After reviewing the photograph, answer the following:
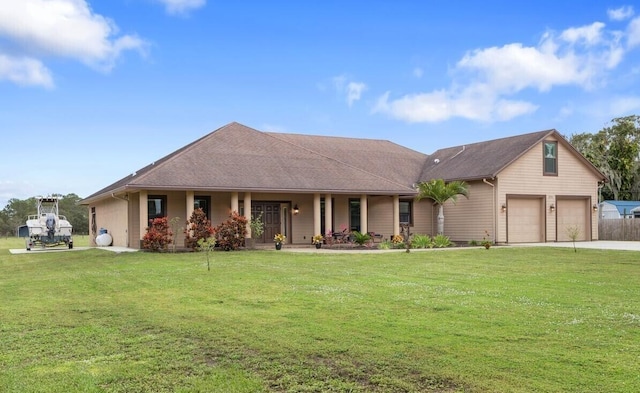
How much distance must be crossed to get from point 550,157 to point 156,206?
767 inches

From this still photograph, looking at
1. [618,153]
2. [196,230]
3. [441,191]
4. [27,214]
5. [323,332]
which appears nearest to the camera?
[323,332]

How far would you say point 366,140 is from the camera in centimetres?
3722

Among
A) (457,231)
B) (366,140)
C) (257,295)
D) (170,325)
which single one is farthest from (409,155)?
(170,325)

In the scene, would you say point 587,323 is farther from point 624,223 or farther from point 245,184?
point 624,223

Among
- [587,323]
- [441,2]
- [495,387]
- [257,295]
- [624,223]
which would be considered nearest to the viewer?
[495,387]

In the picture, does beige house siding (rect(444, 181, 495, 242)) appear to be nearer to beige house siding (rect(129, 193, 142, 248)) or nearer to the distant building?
beige house siding (rect(129, 193, 142, 248))

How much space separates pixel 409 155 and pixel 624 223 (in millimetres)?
12926

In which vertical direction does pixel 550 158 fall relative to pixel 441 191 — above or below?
above

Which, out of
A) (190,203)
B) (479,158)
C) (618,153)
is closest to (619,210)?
(618,153)

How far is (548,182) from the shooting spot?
29.9 meters

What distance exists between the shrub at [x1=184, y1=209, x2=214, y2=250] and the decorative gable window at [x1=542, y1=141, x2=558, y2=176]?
56.9ft

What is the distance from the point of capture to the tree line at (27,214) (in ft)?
233

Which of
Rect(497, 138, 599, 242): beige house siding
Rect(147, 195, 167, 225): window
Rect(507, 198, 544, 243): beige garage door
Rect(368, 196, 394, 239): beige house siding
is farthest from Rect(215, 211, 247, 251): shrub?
Rect(507, 198, 544, 243): beige garage door

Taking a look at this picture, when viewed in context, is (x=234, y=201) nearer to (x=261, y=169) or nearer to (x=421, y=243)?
(x=261, y=169)
